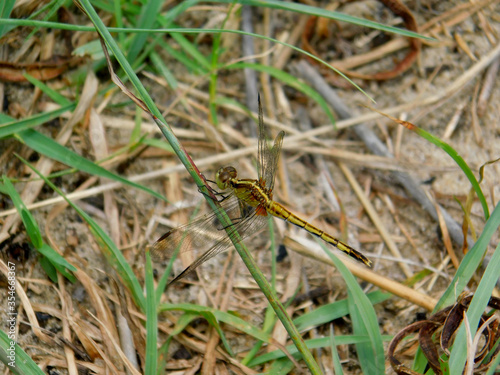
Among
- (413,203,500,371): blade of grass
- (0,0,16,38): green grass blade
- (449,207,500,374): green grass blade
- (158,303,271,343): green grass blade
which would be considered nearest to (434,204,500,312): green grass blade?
(413,203,500,371): blade of grass

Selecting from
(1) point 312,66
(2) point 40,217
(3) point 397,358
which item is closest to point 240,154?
(1) point 312,66

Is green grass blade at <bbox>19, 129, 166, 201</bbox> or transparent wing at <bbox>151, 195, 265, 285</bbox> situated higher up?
green grass blade at <bbox>19, 129, 166, 201</bbox>

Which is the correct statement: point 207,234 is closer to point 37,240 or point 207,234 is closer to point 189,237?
point 189,237

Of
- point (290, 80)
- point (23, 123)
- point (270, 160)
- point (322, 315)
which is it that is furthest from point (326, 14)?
point (23, 123)

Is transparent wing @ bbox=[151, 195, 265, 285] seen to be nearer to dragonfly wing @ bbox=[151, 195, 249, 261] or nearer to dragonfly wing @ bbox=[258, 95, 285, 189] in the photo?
dragonfly wing @ bbox=[151, 195, 249, 261]

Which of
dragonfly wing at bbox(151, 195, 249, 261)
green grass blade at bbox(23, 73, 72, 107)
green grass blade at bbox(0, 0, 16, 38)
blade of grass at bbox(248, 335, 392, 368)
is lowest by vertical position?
blade of grass at bbox(248, 335, 392, 368)
